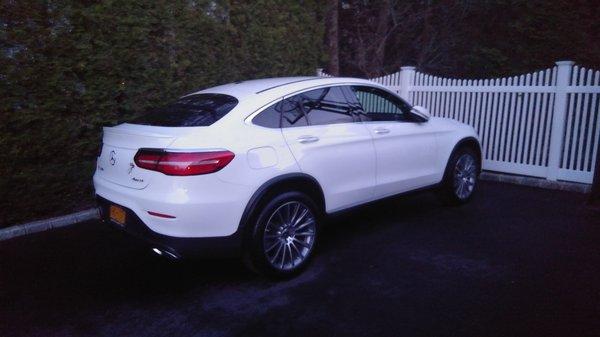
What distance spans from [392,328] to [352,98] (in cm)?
247

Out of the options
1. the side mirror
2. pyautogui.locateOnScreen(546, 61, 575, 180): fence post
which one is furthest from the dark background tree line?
pyautogui.locateOnScreen(546, 61, 575, 180): fence post

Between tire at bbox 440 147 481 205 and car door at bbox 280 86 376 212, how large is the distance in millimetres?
1567

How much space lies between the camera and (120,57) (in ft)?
20.4

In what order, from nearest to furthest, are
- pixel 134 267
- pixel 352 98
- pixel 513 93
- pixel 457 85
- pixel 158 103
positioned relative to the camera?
pixel 134 267 → pixel 352 98 → pixel 158 103 → pixel 513 93 → pixel 457 85

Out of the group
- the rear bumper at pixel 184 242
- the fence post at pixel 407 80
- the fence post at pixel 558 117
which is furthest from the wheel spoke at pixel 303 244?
the fence post at pixel 407 80

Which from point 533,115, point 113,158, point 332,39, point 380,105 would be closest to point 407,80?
point 533,115

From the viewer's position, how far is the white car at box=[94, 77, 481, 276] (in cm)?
359

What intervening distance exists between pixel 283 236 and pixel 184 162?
1.12 m

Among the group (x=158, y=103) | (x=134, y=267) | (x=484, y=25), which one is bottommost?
(x=134, y=267)

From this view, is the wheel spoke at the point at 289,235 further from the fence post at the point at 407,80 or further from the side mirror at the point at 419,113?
the fence post at the point at 407,80

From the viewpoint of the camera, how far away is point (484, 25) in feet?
41.8

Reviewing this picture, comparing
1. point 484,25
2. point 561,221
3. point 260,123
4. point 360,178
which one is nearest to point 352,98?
point 360,178

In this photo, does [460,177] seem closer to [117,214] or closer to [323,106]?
[323,106]

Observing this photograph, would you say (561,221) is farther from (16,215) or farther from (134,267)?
(16,215)
